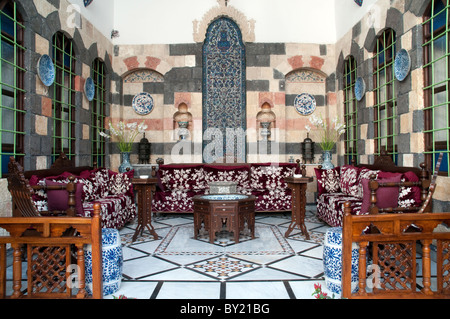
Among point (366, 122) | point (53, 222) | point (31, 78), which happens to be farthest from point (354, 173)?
point (31, 78)

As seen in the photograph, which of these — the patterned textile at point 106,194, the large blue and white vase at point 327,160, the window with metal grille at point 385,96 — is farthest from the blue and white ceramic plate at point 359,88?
Result: the patterned textile at point 106,194

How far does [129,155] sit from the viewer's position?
7.67 m

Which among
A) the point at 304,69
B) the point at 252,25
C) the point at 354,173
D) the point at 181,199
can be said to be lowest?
the point at 181,199


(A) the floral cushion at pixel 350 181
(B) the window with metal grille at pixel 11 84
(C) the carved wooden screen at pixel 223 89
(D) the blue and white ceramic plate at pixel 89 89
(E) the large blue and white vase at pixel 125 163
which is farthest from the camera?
(C) the carved wooden screen at pixel 223 89

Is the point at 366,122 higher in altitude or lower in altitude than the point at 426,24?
lower

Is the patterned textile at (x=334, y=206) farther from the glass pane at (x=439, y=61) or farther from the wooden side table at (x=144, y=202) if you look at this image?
the wooden side table at (x=144, y=202)

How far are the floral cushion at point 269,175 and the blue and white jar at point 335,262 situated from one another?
336 cm

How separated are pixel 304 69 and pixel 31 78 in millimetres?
5865

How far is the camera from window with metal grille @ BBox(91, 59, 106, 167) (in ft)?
22.4

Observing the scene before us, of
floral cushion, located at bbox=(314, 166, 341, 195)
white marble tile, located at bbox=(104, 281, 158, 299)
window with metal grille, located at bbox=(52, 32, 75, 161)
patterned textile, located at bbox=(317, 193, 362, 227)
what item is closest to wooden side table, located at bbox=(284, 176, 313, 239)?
patterned textile, located at bbox=(317, 193, 362, 227)

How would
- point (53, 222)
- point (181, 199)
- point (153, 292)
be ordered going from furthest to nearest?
point (181, 199), point (153, 292), point (53, 222)

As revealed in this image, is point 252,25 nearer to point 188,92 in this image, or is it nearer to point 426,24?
point 188,92

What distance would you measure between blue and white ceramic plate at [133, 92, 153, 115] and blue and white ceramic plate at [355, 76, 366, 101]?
4726 millimetres

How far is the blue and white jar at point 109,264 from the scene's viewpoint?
253 centimetres
